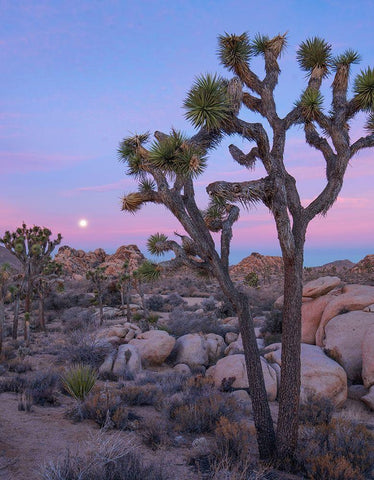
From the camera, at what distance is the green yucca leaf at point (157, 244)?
295 inches

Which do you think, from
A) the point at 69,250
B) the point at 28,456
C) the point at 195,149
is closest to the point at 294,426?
the point at 28,456

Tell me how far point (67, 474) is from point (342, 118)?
268 inches

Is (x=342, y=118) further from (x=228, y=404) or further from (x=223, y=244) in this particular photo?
(x=228, y=404)

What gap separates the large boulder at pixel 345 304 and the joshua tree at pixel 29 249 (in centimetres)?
1192

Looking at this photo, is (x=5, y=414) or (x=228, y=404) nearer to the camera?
(x=5, y=414)

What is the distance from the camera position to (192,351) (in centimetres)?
1362

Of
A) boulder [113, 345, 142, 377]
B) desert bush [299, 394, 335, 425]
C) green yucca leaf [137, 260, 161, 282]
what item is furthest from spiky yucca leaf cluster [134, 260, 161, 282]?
boulder [113, 345, 142, 377]

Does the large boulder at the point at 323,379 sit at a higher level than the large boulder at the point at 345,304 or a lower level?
lower

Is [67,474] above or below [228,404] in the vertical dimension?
above

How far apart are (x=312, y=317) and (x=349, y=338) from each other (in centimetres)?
229

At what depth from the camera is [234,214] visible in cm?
711

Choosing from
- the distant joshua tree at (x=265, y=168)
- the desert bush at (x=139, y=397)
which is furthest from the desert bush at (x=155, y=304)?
the distant joshua tree at (x=265, y=168)

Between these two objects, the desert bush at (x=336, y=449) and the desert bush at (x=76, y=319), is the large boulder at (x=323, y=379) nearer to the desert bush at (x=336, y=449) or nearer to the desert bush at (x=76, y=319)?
the desert bush at (x=336, y=449)

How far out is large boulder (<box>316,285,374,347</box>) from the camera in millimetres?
12938
